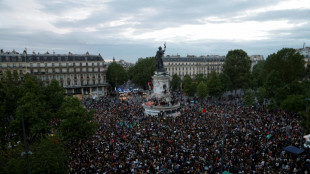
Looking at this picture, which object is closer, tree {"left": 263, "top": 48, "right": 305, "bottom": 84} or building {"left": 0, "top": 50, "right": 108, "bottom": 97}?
tree {"left": 263, "top": 48, "right": 305, "bottom": 84}

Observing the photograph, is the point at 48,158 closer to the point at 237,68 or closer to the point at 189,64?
the point at 237,68

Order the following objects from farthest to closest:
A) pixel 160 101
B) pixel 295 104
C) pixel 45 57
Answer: pixel 45 57 < pixel 160 101 < pixel 295 104

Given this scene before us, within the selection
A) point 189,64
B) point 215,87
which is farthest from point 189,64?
point 215,87

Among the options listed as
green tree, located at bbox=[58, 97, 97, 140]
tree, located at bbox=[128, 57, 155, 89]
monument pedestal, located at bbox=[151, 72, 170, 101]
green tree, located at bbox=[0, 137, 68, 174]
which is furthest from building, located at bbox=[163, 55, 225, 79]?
green tree, located at bbox=[0, 137, 68, 174]

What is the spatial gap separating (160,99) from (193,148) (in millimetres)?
20237

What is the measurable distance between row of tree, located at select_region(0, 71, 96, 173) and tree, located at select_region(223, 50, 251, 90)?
1717 inches

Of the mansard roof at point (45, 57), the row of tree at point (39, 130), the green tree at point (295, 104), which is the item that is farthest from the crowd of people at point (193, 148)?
the mansard roof at point (45, 57)

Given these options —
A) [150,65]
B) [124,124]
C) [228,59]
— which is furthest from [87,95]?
[228,59]

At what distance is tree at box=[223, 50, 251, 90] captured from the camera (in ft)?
185

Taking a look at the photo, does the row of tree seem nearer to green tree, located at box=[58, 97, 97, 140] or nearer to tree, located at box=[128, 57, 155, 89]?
green tree, located at box=[58, 97, 97, 140]

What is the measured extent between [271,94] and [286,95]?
3425 mm

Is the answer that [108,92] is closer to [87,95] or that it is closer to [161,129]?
[87,95]

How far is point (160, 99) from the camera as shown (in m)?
39.7

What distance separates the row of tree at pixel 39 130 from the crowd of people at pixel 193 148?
2.32 metres
